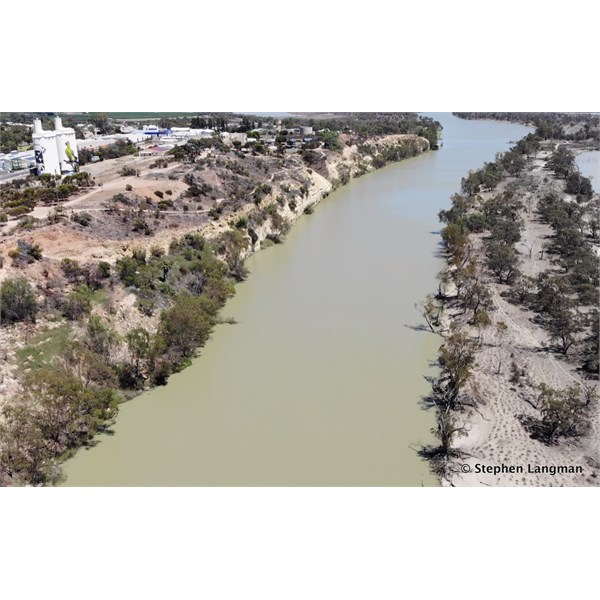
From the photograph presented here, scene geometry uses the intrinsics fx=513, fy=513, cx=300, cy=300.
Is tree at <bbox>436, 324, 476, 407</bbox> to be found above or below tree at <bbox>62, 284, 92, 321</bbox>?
below

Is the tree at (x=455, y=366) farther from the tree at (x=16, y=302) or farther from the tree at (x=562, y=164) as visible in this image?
the tree at (x=562, y=164)

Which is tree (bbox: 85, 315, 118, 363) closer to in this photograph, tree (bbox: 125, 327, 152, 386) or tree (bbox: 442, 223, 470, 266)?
tree (bbox: 125, 327, 152, 386)

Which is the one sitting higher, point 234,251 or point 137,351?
point 234,251

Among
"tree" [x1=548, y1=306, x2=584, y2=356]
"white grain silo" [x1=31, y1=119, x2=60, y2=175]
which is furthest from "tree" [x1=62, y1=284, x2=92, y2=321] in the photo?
"white grain silo" [x1=31, y1=119, x2=60, y2=175]

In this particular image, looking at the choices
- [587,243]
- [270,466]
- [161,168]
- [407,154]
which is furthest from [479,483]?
[407,154]

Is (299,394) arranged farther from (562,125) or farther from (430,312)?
(562,125)

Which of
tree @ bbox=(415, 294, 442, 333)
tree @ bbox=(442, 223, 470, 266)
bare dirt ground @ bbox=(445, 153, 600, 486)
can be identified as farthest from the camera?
tree @ bbox=(442, 223, 470, 266)

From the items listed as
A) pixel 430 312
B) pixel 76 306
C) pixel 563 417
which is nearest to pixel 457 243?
pixel 430 312

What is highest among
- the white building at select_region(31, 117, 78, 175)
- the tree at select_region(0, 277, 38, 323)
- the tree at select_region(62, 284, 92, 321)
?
the white building at select_region(31, 117, 78, 175)
